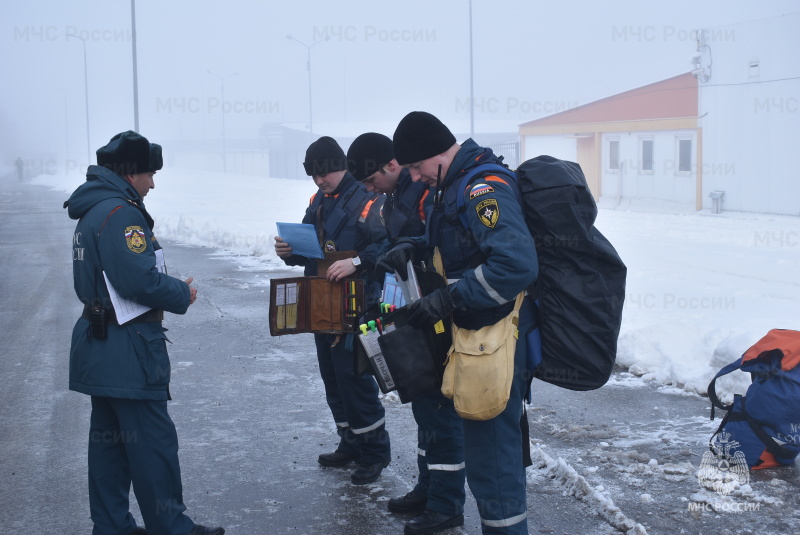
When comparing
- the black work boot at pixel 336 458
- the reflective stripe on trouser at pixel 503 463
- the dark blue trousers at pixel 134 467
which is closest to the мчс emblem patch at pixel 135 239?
the dark blue trousers at pixel 134 467

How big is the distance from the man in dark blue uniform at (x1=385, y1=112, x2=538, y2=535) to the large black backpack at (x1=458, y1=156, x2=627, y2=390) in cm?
10

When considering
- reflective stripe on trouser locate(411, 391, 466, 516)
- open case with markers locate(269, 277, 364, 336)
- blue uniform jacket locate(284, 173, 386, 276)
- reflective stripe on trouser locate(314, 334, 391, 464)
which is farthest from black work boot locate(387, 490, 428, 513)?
blue uniform jacket locate(284, 173, 386, 276)

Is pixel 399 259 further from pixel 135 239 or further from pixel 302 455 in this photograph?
pixel 302 455

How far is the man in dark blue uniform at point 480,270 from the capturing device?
3293mm

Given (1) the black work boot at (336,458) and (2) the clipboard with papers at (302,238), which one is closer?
(2) the clipboard with papers at (302,238)

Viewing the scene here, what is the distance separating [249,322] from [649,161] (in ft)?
66.8

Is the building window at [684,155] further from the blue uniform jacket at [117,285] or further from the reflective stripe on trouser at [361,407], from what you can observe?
the blue uniform jacket at [117,285]

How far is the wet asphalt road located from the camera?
432 centimetres

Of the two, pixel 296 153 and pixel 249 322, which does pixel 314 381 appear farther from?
pixel 296 153

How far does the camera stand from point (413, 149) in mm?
3643

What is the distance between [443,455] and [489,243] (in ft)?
4.86

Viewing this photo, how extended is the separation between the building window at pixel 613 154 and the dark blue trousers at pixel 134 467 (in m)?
26.4

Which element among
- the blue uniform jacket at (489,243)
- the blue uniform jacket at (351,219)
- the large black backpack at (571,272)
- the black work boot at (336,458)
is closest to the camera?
the blue uniform jacket at (489,243)

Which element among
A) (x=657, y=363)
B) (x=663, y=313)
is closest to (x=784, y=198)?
(x=663, y=313)
